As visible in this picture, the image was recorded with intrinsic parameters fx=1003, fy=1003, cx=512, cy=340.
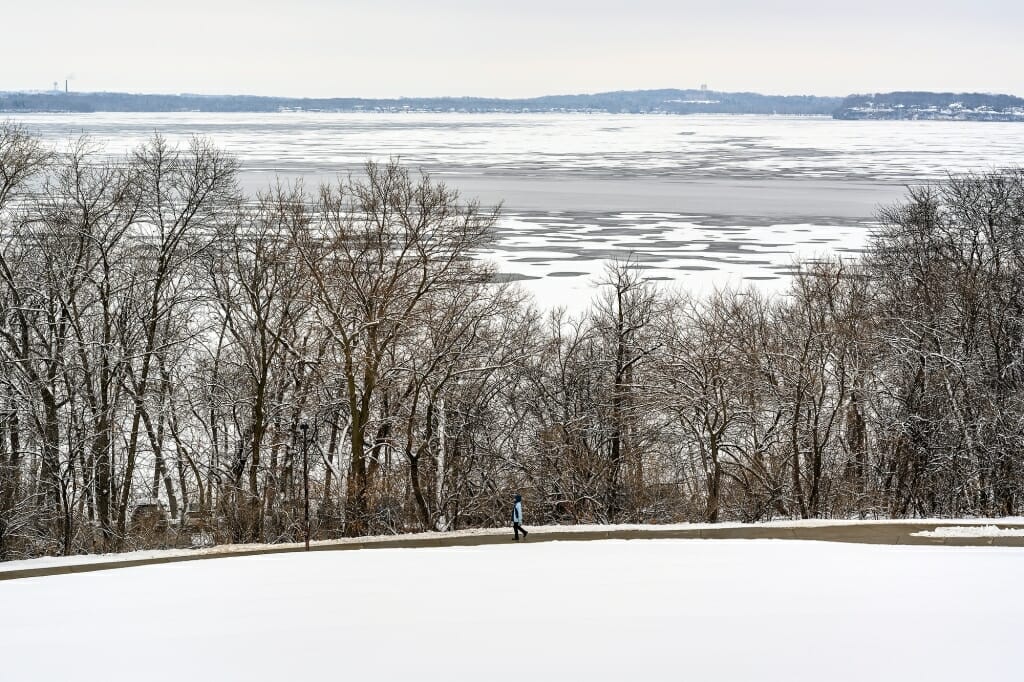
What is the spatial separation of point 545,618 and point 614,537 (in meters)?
5.33

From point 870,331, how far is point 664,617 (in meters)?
15.0

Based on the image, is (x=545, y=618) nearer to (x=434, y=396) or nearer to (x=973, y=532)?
(x=973, y=532)

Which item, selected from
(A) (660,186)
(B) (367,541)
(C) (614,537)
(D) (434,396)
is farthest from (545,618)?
(A) (660,186)

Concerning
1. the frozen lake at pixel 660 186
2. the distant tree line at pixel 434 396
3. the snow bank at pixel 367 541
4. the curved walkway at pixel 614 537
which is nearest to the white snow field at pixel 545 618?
the curved walkway at pixel 614 537

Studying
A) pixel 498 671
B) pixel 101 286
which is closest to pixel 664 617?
pixel 498 671

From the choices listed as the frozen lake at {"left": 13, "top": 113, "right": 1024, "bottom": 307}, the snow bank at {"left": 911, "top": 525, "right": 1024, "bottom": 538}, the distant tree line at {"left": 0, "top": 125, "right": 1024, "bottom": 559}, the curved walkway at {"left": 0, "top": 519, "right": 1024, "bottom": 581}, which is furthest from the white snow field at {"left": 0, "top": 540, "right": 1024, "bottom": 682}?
the frozen lake at {"left": 13, "top": 113, "right": 1024, "bottom": 307}

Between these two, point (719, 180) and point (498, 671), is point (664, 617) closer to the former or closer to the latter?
point (498, 671)

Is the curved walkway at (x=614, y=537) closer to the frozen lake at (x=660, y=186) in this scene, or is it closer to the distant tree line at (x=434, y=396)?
the distant tree line at (x=434, y=396)

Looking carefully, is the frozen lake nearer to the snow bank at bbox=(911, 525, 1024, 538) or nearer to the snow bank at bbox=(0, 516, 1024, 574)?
the snow bank at bbox=(0, 516, 1024, 574)

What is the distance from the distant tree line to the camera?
1984 centimetres

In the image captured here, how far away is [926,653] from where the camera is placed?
9312mm

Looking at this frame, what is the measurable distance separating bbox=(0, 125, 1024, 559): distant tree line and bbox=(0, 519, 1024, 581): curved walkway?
2918mm

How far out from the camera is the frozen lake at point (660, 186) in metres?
38.3

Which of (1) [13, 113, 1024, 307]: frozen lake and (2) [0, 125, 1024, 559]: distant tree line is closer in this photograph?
(2) [0, 125, 1024, 559]: distant tree line
